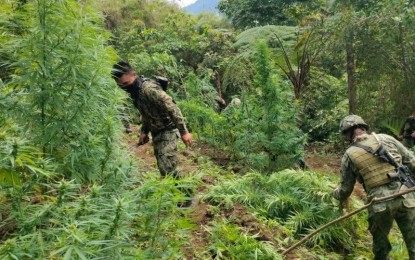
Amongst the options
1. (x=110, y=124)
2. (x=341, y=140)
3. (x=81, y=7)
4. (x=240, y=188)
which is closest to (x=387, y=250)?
(x=240, y=188)

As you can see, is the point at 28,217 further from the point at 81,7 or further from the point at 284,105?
the point at 284,105

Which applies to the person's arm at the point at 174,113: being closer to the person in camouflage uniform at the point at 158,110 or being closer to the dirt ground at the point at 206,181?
the person in camouflage uniform at the point at 158,110

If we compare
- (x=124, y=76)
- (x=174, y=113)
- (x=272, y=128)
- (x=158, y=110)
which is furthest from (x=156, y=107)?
(x=272, y=128)

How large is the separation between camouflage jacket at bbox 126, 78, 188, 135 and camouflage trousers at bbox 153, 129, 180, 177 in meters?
0.07

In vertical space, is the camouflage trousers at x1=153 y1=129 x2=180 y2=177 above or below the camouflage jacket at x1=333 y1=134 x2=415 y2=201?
below

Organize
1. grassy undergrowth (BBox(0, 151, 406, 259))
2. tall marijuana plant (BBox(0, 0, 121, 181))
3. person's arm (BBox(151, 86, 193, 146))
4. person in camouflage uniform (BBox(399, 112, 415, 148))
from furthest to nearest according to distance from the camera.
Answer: person in camouflage uniform (BBox(399, 112, 415, 148)) → person's arm (BBox(151, 86, 193, 146)) → tall marijuana plant (BBox(0, 0, 121, 181)) → grassy undergrowth (BBox(0, 151, 406, 259))

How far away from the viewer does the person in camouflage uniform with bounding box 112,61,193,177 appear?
15.5 feet

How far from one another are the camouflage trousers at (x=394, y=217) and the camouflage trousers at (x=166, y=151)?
2191 mm

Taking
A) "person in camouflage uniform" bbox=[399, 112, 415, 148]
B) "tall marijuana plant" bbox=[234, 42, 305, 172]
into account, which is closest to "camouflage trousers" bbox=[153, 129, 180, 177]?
"tall marijuana plant" bbox=[234, 42, 305, 172]

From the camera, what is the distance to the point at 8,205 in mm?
3205

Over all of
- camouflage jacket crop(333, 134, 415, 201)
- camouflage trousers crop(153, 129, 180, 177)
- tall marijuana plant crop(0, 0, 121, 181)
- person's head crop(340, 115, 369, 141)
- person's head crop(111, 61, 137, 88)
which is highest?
tall marijuana plant crop(0, 0, 121, 181)

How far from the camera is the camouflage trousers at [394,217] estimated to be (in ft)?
13.8

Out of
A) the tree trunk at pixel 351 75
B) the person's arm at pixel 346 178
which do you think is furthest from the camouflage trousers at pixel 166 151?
the tree trunk at pixel 351 75

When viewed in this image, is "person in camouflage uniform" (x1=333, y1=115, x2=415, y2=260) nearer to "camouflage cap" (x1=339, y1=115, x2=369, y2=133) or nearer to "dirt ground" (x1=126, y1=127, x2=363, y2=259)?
"camouflage cap" (x1=339, y1=115, x2=369, y2=133)
